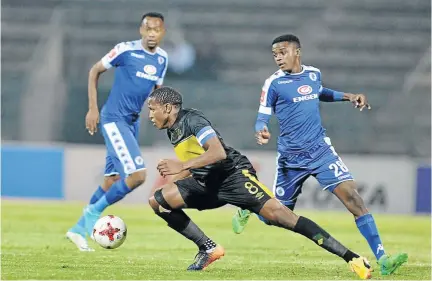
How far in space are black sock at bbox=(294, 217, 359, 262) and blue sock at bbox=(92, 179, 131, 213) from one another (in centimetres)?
295

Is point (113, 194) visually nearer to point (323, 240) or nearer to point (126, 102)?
point (126, 102)

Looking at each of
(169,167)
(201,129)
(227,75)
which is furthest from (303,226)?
(227,75)

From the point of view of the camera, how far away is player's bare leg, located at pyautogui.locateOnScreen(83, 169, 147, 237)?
10633 millimetres

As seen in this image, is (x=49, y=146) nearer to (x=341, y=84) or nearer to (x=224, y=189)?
(x=341, y=84)

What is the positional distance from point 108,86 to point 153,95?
10.4 m

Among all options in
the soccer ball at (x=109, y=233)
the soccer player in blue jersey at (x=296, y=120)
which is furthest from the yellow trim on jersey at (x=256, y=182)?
the soccer ball at (x=109, y=233)

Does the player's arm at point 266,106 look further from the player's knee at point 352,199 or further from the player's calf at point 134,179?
Result: the player's calf at point 134,179

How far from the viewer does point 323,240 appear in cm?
817

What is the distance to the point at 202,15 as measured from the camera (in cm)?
2211

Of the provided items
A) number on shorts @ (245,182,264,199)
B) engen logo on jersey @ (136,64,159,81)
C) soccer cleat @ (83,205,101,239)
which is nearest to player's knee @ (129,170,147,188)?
soccer cleat @ (83,205,101,239)

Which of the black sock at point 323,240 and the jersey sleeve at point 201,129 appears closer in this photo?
the jersey sleeve at point 201,129

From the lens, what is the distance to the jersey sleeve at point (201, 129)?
7.94 meters

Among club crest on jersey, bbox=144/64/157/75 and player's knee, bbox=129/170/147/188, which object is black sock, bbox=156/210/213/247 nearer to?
player's knee, bbox=129/170/147/188

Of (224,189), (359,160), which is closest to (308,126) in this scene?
(224,189)
